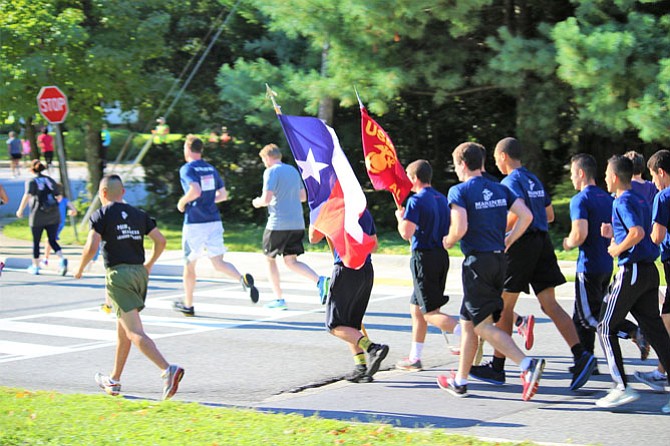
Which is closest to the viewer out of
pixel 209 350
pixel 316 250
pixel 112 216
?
pixel 112 216

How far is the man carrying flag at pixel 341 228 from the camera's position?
808 centimetres

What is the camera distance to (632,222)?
7145 mm

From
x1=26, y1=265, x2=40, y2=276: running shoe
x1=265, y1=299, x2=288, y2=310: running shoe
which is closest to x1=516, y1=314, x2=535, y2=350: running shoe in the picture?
x1=265, y1=299, x2=288, y2=310: running shoe

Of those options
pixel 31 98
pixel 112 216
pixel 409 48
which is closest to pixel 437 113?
pixel 409 48

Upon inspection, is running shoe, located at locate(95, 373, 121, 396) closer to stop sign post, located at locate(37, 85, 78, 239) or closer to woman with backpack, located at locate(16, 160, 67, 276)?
woman with backpack, located at locate(16, 160, 67, 276)

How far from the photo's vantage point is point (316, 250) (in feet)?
56.2

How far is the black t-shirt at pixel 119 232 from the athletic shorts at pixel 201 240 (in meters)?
3.68

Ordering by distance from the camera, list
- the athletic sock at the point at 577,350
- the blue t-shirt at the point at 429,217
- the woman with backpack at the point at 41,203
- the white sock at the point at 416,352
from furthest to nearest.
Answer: the woman with backpack at the point at 41,203
the white sock at the point at 416,352
the blue t-shirt at the point at 429,217
the athletic sock at the point at 577,350

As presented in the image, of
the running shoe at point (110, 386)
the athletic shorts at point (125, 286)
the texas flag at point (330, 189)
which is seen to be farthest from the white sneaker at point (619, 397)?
the running shoe at point (110, 386)

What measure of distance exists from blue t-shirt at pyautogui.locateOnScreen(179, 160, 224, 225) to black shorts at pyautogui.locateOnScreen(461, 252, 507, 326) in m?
4.79

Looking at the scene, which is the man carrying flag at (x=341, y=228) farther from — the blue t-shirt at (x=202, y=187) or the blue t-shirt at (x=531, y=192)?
Result: the blue t-shirt at (x=202, y=187)

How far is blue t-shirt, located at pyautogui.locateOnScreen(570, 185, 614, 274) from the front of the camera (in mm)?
7805

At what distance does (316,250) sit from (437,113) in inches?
179

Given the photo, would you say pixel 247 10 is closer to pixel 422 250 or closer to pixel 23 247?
pixel 23 247
